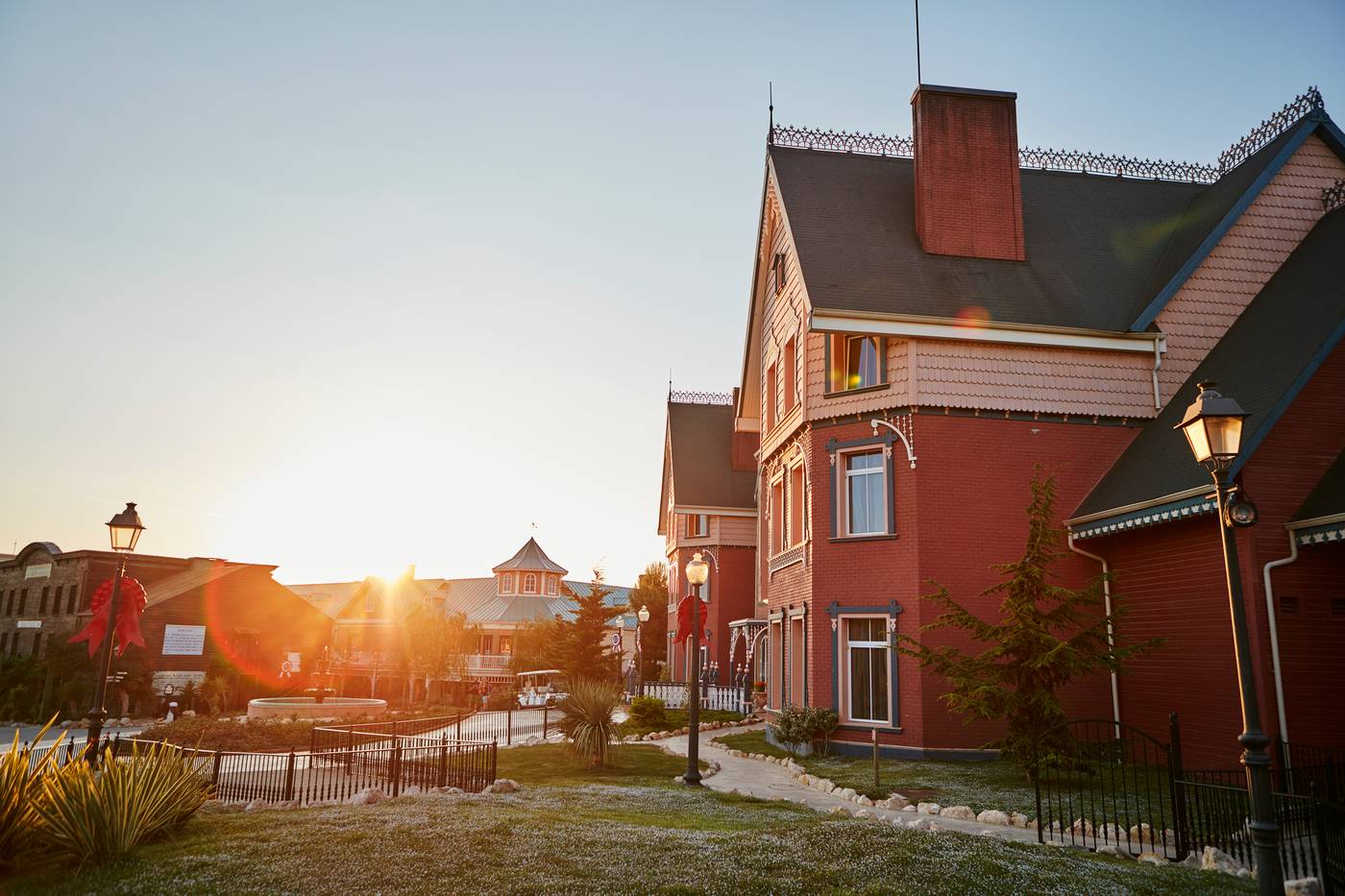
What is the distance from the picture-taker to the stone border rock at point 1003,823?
854cm

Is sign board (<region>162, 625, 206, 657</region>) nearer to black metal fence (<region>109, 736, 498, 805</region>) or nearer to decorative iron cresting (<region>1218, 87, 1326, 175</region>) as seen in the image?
black metal fence (<region>109, 736, 498, 805</region>)

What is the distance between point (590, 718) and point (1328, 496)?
12.8 metres

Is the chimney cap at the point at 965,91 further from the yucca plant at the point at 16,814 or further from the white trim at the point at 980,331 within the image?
the yucca plant at the point at 16,814

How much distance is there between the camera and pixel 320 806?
11.5 metres

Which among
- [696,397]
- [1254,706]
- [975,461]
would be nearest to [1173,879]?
[1254,706]

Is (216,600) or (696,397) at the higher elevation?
(696,397)

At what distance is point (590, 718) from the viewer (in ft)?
54.3

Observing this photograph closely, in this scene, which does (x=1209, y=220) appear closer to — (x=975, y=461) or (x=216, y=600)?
(x=975, y=461)

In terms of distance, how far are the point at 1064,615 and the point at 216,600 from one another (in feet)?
126

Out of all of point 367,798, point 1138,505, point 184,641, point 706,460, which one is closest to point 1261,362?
point 1138,505

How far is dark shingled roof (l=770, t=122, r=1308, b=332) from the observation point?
62.6 feet

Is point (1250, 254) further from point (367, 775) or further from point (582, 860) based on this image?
point (367, 775)

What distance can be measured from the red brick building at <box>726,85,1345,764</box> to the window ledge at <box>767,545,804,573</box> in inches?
8.0

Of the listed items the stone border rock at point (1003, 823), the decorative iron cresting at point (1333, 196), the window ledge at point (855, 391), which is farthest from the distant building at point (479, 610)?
the decorative iron cresting at point (1333, 196)
